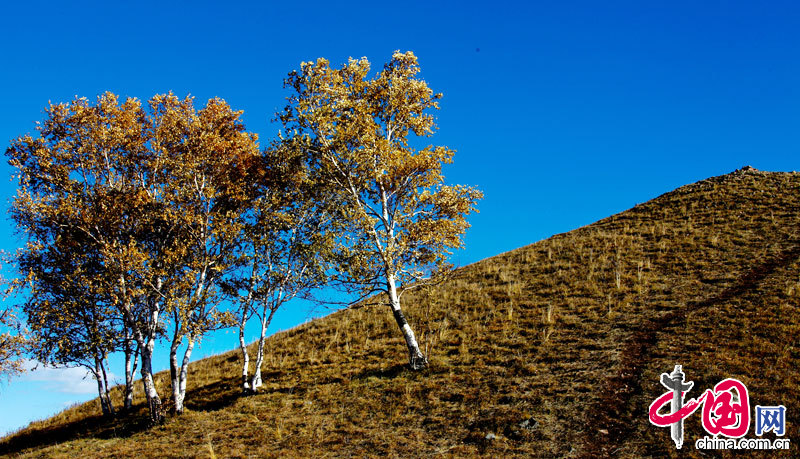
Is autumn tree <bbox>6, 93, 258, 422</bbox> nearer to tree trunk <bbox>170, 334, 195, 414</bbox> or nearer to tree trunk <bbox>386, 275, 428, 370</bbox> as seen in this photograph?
tree trunk <bbox>170, 334, 195, 414</bbox>

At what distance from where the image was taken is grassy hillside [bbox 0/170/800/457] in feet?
54.9

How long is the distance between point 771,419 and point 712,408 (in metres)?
1.57

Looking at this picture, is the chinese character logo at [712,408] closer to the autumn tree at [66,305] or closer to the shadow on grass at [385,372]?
the shadow on grass at [385,372]

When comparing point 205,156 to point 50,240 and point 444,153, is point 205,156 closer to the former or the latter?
point 50,240

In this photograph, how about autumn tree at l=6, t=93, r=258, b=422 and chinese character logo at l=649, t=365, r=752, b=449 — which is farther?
autumn tree at l=6, t=93, r=258, b=422

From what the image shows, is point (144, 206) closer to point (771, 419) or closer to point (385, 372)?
point (385, 372)

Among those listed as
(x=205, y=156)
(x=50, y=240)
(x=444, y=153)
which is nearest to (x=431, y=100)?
(x=444, y=153)

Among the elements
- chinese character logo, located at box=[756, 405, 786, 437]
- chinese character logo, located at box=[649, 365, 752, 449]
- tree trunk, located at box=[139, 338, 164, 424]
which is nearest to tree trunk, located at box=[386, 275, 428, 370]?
chinese character logo, located at box=[649, 365, 752, 449]

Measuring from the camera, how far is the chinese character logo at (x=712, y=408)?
14736mm

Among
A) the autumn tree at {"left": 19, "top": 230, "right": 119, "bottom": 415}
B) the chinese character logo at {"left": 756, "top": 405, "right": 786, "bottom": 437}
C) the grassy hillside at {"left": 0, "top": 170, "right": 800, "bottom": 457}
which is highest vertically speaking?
the autumn tree at {"left": 19, "top": 230, "right": 119, "bottom": 415}

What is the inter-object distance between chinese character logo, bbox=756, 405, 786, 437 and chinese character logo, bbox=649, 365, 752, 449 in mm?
25

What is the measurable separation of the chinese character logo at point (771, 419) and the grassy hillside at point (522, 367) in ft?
0.83

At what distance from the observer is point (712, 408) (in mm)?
15781

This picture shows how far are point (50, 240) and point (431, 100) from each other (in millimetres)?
21370
